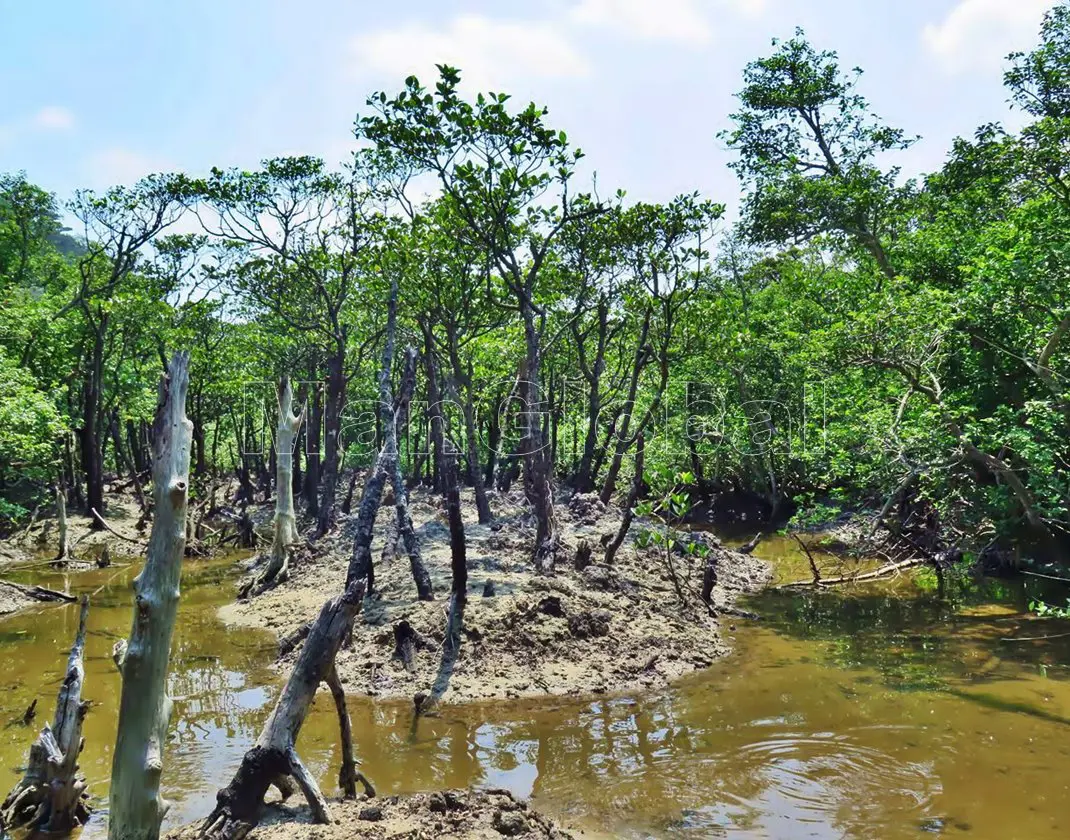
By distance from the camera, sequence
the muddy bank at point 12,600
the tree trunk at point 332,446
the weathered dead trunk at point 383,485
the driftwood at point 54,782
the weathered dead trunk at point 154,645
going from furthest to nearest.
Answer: the tree trunk at point 332,446
the muddy bank at point 12,600
the weathered dead trunk at point 383,485
the driftwood at point 54,782
the weathered dead trunk at point 154,645

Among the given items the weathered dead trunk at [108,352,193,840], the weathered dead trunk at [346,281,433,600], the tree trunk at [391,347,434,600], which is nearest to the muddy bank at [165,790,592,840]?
the weathered dead trunk at [108,352,193,840]

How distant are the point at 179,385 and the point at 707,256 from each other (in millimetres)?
14390

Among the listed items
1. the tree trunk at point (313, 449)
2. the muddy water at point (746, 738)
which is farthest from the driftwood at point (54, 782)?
the tree trunk at point (313, 449)

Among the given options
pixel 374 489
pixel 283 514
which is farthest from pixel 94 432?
pixel 374 489

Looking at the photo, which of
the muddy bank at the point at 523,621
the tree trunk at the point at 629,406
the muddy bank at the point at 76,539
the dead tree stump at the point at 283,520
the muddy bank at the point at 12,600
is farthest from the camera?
the muddy bank at the point at 76,539

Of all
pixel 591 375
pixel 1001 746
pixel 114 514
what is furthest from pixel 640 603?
pixel 114 514

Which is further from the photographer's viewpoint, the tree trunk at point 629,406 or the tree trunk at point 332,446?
the tree trunk at point 332,446

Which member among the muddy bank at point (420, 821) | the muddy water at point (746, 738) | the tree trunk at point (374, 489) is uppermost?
the tree trunk at point (374, 489)

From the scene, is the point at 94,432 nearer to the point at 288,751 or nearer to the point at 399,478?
the point at 399,478

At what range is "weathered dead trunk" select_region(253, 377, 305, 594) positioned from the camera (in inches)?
625

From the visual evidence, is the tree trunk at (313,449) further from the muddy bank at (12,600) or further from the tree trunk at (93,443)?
the muddy bank at (12,600)

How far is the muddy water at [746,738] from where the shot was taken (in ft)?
20.6

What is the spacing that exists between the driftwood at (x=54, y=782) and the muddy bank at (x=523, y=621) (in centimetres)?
379

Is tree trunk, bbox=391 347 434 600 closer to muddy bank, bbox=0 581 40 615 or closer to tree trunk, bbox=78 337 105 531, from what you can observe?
muddy bank, bbox=0 581 40 615
